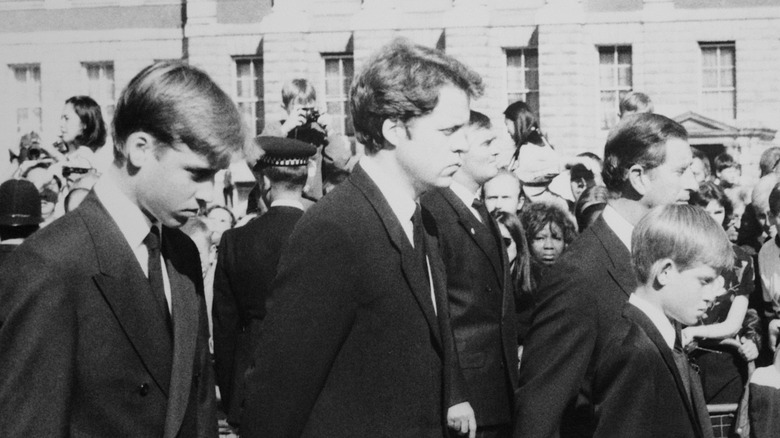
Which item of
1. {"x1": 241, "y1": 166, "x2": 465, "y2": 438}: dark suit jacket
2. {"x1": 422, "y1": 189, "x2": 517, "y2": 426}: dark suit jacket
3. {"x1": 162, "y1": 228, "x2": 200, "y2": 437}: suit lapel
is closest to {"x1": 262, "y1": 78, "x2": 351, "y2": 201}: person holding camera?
{"x1": 422, "y1": 189, "x2": 517, "y2": 426}: dark suit jacket

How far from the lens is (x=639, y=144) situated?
4805mm

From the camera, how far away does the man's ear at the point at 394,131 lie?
3631 millimetres

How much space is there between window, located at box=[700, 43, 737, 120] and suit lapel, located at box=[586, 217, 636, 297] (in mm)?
23474

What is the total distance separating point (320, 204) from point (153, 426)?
88 centimetres

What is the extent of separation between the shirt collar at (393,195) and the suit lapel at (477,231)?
5.67 feet

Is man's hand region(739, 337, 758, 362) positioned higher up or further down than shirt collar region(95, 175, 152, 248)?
further down

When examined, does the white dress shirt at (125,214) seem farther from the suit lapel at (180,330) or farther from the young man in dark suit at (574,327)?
the young man in dark suit at (574,327)

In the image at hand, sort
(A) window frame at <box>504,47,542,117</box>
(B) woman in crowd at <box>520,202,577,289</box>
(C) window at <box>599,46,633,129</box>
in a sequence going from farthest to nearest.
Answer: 1. (A) window frame at <box>504,47,542,117</box>
2. (C) window at <box>599,46,633,129</box>
3. (B) woman in crowd at <box>520,202,577,289</box>

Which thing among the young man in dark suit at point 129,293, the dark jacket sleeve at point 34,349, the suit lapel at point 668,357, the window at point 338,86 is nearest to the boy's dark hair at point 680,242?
the suit lapel at point 668,357

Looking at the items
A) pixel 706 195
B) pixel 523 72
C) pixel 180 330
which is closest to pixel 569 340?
pixel 180 330

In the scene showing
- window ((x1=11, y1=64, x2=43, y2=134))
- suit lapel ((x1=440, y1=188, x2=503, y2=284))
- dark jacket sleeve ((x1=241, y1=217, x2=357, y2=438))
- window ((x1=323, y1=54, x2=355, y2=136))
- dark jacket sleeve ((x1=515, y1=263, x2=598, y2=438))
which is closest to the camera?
dark jacket sleeve ((x1=241, y1=217, x2=357, y2=438))

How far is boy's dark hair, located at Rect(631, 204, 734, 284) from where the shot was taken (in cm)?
394

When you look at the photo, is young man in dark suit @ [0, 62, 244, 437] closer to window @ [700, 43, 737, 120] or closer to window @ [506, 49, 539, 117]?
window @ [700, 43, 737, 120]

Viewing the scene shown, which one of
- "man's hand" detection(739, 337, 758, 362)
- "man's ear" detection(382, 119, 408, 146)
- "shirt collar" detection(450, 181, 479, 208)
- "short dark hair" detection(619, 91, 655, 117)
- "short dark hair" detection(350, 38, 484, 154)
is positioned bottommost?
"man's hand" detection(739, 337, 758, 362)
